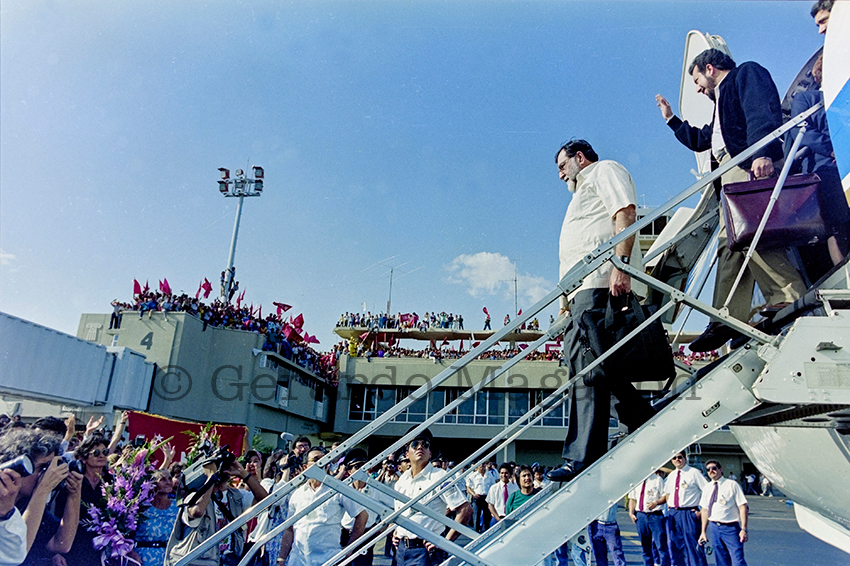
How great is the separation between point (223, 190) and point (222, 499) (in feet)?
111

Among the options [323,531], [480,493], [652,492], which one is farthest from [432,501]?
[480,493]

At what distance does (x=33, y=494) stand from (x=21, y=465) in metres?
0.22

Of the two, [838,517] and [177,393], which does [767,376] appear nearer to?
[838,517]

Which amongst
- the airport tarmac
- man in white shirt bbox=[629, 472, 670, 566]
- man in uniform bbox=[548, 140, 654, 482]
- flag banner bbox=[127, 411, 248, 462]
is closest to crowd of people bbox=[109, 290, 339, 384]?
flag banner bbox=[127, 411, 248, 462]

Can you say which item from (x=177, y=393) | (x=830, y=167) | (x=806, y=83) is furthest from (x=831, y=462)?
(x=177, y=393)

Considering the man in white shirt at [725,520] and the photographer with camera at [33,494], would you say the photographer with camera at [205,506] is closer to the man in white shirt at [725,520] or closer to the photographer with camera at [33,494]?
the photographer with camera at [33,494]

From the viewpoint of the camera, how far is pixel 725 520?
25.0 ft

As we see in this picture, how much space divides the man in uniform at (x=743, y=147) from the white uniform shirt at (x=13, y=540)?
4.64m

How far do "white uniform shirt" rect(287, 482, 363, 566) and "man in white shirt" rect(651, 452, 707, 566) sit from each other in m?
5.82

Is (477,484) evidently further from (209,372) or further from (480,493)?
(209,372)

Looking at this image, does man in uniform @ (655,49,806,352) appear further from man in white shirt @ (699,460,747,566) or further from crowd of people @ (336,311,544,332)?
crowd of people @ (336,311,544,332)

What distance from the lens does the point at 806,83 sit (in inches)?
161

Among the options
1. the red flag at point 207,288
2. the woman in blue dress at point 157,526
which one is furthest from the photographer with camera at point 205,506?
the red flag at point 207,288

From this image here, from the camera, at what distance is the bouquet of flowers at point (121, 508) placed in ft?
13.6
